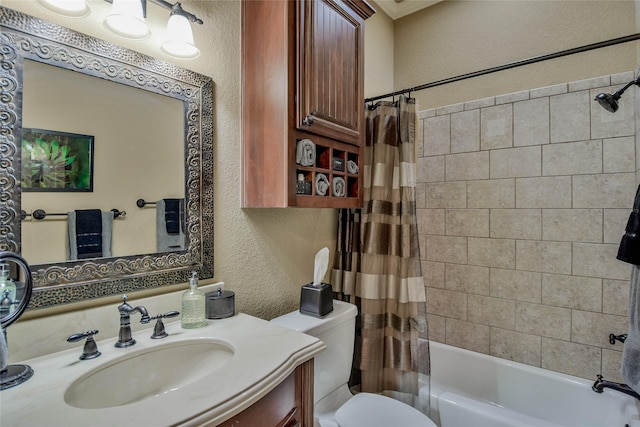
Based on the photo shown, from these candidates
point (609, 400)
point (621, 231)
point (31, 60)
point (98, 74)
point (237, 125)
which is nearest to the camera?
point (31, 60)

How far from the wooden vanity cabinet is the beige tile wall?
1586 millimetres

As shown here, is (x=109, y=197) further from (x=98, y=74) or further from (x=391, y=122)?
(x=391, y=122)

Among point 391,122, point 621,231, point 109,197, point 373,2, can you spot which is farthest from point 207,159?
point 621,231

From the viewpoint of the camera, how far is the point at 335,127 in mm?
1444

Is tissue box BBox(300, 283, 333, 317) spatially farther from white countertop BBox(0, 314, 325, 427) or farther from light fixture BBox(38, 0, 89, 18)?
light fixture BBox(38, 0, 89, 18)

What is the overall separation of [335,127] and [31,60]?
104cm

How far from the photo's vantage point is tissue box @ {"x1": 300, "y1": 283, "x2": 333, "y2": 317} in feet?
4.83

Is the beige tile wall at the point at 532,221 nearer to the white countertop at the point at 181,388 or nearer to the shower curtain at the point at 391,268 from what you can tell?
the shower curtain at the point at 391,268

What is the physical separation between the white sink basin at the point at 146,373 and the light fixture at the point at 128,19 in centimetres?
102

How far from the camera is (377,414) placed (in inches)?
56.4

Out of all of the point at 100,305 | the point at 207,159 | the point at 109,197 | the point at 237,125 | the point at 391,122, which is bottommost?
the point at 100,305

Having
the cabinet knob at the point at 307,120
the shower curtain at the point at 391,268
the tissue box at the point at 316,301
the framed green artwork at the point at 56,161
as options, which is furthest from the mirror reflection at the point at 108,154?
the shower curtain at the point at 391,268

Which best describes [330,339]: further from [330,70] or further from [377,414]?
[330,70]

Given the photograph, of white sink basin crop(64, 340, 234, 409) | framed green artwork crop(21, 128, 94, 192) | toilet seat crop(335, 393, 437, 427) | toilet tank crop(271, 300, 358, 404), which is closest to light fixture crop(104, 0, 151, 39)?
framed green artwork crop(21, 128, 94, 192)
